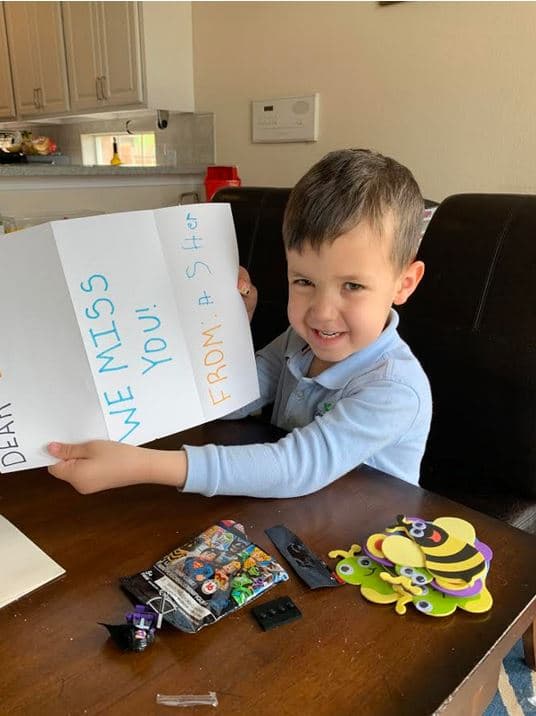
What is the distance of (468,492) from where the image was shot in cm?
112

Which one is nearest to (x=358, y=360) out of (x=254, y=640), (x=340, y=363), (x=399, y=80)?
(x=340, y=363)

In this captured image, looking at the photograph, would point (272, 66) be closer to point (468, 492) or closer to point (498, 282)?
point (498, 282)

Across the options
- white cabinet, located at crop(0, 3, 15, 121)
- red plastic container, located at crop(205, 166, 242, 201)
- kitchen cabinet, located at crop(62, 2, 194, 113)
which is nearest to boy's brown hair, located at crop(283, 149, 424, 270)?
red plastic container, located at crop(205, 166, 242, 201)

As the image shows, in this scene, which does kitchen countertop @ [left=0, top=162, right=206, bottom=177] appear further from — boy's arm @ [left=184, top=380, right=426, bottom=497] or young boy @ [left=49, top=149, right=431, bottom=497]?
boy's arm @ [left=184, top=380, right=426, bottom=497]

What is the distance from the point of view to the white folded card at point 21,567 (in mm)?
526

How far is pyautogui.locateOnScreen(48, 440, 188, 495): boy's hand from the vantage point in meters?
0.62

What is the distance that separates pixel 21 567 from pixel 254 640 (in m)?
0.24

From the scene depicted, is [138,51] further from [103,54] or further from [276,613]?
[276,613]

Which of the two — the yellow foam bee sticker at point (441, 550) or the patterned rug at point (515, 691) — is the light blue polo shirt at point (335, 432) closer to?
the yellow foam bee sticker at point (441, 550)

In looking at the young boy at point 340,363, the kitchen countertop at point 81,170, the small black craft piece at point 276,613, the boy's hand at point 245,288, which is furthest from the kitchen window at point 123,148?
the small black craft piece at point 276,613

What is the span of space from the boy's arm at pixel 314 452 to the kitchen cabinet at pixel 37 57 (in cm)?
335

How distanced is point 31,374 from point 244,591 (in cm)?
30

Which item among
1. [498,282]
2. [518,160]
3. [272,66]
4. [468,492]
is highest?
[272,66]

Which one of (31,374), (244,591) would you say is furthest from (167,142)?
(244,591)
